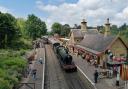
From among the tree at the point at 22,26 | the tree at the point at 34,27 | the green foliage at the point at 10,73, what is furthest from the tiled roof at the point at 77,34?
the tree at the point at 34,27

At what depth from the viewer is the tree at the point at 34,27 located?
110 metres

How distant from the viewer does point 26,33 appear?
109 metres

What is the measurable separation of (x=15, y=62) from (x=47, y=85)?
32.3 ft

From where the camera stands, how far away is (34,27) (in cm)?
11131

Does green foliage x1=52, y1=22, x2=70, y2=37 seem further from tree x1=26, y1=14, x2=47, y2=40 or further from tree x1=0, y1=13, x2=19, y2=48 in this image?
tree x1=0, y1=13, x2=19, y2=48

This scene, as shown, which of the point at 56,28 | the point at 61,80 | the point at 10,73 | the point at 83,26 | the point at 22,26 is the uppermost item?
the point at 22,26

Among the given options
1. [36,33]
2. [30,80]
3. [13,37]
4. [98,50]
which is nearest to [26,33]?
[36,33]

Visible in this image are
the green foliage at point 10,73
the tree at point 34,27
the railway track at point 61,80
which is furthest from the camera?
the tree at point 34,27

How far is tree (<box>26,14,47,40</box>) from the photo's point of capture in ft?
360

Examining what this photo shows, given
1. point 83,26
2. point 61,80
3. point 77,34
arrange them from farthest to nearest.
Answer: point 83,26, point 77,34, point 61,80

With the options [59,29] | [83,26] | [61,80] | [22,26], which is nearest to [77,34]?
[83,26]

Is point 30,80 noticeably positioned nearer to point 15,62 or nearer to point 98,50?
point 15,62

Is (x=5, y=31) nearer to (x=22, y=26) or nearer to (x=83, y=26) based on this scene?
(x=83, y=26)

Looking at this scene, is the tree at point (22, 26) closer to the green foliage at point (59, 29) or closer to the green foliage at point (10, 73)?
the green foliage at point (59, 29)
